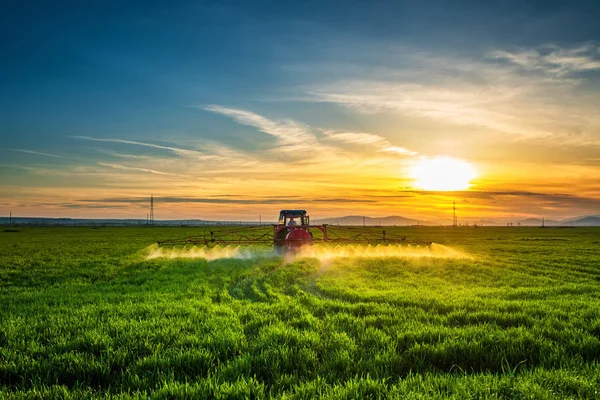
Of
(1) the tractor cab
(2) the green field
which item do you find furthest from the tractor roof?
(2) the green field

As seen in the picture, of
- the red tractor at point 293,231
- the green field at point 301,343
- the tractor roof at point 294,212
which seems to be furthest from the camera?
the tractor roof at point 294,212

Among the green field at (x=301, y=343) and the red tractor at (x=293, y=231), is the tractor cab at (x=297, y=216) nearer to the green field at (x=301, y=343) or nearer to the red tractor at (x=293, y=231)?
the red tractor at (x=293, y=231)

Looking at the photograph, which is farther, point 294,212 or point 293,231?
point 294,212

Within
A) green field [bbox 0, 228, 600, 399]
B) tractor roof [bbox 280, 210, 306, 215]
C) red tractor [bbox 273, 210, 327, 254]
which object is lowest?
green field [bbox 0, 228, 600, 399]

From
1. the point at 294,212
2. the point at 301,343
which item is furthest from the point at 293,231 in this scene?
the point at 301,343

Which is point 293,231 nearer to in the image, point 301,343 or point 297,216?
point 297,216

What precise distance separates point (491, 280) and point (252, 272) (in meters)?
10.7

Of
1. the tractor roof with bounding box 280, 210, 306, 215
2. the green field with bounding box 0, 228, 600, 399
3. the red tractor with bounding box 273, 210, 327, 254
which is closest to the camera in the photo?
the green field with bounding box 0, 228, 600, 399

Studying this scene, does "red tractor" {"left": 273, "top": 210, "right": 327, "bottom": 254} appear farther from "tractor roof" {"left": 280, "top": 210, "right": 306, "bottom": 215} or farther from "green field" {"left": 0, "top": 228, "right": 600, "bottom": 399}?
"green field" {"left": 0, "top": 228, "right": 600, "bottom": 399}

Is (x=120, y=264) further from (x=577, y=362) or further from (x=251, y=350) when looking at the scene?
(x=577, y=362)

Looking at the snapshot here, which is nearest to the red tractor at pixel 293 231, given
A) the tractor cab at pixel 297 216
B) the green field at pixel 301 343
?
the tractor cab at pixel 297 216

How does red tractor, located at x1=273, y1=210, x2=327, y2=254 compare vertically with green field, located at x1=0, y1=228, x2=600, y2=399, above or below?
above

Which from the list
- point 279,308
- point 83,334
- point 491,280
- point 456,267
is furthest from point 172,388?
point 456,267

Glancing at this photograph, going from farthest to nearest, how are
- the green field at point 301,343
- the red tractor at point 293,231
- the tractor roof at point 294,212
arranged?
the tractor roof at point 294,212 → the red tractor at point 293,231 → the green field at point 301,343
